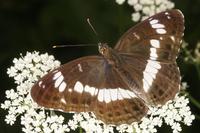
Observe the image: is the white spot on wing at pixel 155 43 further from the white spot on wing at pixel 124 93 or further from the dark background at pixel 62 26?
the dark background at pixel 62 26

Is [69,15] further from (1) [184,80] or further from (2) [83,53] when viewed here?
(1) [184,80]

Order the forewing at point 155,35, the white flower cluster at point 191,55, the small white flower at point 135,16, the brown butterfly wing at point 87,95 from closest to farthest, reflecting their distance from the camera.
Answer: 1. the brown butterfly wing at point 87,95
2. the forewing at point 155,35
3. the white flower cluster at point 191,55
4. the small white flower at point 135,16

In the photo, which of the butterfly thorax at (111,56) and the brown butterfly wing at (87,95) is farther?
the butterfly thorax at (111,56)

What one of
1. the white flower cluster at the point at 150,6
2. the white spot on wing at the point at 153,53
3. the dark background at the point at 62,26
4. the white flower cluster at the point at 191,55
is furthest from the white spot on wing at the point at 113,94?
the dark background at the point at 62,26

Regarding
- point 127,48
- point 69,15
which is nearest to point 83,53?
Answer: point 69,15

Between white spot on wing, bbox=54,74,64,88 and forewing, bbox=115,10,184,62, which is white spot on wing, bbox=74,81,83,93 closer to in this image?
white spot on wing, bbox=54,74,64,88

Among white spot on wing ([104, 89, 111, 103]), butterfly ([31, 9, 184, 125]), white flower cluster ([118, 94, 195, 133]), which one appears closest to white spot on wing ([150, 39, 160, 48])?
butterfly ([31, 9, 184, 125])

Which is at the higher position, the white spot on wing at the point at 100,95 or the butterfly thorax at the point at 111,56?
the butterfly thorax at the point at 111,56

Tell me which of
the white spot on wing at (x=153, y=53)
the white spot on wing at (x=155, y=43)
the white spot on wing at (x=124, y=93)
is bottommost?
the white spot on wing at (x=124, y=93)
